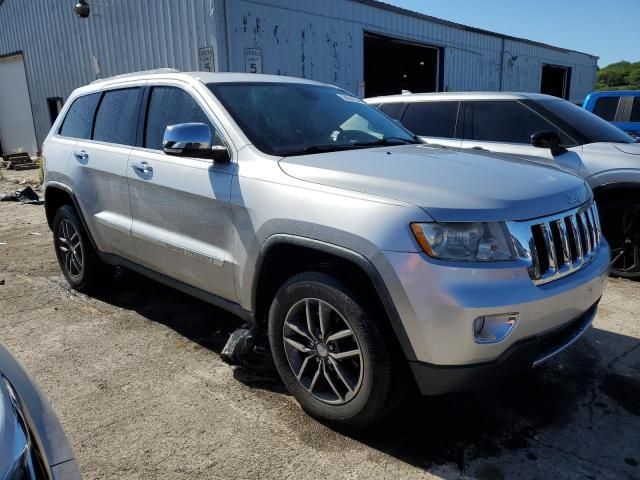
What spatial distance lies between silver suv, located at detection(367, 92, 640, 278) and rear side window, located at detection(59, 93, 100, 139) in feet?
10.9

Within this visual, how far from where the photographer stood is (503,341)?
2.22 metres

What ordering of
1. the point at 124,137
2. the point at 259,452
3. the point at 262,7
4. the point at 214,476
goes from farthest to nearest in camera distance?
1. the point at 262,7
2. the point at 124,137
3. the point at 259,452
4. the point at 214,476

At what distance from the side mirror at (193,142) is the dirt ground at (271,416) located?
1.36 m

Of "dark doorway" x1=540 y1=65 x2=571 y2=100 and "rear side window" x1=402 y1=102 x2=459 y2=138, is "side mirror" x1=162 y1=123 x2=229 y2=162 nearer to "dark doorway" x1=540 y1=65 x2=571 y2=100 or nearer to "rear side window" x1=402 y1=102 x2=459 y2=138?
"rear side window" x1=402 y1=102 x2=459 y2=138

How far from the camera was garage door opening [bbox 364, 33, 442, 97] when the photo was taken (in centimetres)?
1633

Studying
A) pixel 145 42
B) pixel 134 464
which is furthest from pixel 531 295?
pixel 145 42

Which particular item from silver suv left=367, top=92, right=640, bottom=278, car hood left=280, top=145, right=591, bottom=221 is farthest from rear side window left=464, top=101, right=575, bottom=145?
car hood left=280, top=145, right=591, bottom=221

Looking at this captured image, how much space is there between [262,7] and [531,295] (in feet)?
31.6

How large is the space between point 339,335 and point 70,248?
3222mm

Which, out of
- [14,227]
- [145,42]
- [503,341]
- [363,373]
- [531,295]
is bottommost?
[14,227]

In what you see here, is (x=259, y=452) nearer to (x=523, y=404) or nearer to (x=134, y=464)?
(x=134, y=464)

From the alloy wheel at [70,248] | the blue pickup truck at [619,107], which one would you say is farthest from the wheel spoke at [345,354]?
the blue pickup truck at [619,107]

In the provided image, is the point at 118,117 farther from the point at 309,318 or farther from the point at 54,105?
the point at 54,105

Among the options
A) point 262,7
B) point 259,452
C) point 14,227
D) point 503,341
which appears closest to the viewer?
point 503,341
